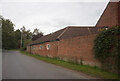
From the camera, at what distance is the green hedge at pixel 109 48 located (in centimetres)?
737

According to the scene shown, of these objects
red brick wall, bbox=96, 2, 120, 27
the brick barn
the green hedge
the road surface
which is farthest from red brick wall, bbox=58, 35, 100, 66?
red brick wall, bbox=96, 2, 120, 27

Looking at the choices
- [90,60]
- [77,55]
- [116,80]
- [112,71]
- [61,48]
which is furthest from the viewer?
[61,48]

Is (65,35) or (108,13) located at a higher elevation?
→ (108,13)

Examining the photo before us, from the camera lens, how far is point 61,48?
52.6ft

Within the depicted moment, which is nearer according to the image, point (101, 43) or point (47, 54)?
point (101, 43)

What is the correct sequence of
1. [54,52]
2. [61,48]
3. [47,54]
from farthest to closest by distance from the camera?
[47,54], [54,52], [61,48]

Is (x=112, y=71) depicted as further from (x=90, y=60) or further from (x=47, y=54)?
(x=47, y=54)

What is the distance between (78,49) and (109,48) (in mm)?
4429

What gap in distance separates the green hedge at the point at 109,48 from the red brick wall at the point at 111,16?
36.0 feet

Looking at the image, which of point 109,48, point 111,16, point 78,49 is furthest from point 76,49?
point 111,16

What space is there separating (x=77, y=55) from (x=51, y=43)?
810 cm

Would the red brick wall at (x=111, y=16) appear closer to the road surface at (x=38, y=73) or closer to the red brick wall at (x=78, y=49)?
the red brick wall at (x=78, y=49)

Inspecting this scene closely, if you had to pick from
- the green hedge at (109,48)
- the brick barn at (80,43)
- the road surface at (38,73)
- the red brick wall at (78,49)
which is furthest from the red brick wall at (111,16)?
the road surface at (38,73)

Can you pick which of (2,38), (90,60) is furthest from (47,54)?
(2,38)
